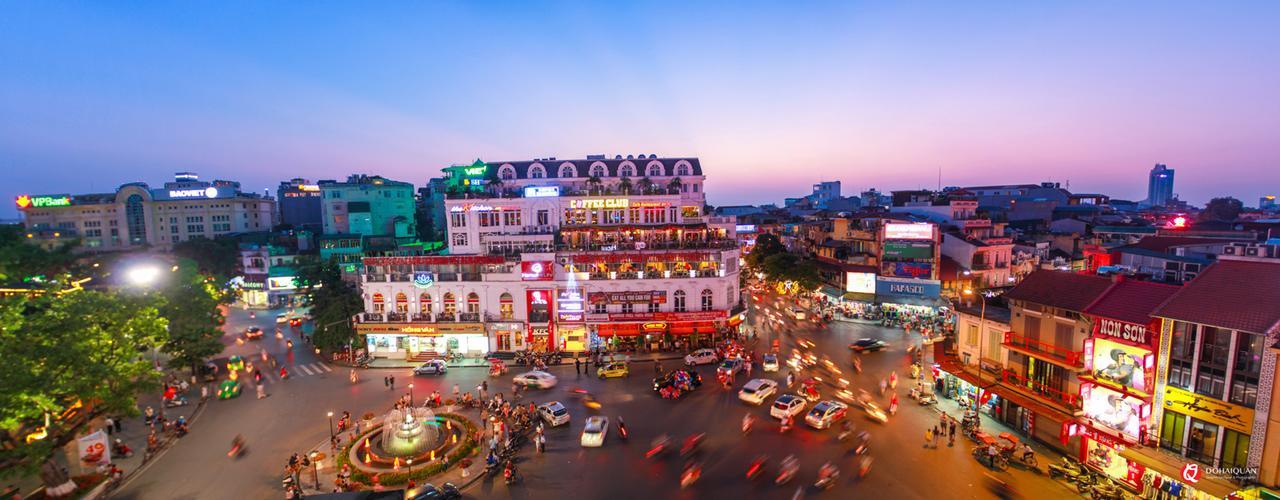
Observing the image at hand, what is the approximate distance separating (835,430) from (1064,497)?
29.6 ft

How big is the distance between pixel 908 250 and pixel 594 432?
39268mm

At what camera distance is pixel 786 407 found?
88.8 ft

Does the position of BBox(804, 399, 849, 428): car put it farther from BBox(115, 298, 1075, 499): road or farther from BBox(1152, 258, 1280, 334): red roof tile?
BBox(1152, 258, 1280, 334): red roof tile

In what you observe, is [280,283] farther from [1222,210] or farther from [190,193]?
[1222,210]

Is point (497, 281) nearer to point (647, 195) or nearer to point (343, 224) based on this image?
point (647, 195)

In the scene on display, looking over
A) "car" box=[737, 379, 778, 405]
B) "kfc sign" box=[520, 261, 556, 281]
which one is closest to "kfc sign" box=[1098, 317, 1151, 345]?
"car" box=[737, 379, 778, 405]

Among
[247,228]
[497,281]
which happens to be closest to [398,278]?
[497,281]

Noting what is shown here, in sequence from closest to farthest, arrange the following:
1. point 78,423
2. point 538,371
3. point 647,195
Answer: point 78,423 < point 538,371 < point 647,195

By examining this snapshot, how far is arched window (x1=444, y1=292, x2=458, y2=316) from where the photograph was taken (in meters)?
40.6

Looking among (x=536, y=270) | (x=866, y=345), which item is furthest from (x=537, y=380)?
(x=866, y=345)

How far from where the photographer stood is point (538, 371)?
3450 centimetres

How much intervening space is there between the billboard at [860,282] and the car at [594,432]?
3522cm

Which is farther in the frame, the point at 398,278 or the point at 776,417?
the point at 398,278

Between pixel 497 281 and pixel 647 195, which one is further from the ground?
pixel 647 195
